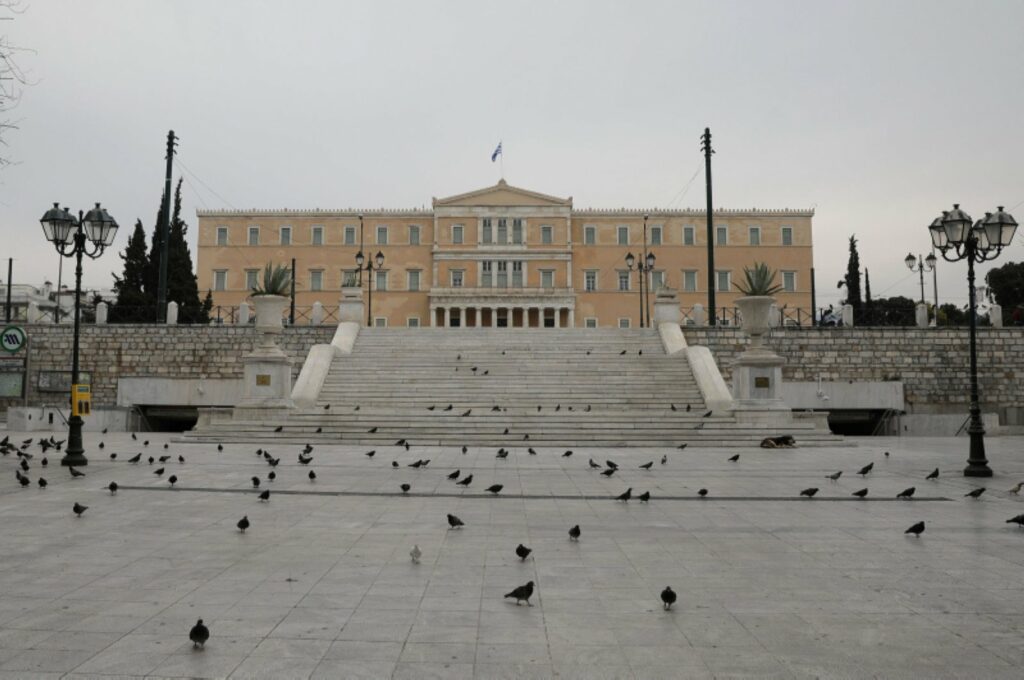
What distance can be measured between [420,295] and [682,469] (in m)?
54.5

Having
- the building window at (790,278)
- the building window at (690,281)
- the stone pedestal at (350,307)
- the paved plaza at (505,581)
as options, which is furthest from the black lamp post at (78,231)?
the building window at (790,278)

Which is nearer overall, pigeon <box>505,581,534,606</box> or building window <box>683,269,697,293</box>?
pigeon <box>505,581,534,606</box>

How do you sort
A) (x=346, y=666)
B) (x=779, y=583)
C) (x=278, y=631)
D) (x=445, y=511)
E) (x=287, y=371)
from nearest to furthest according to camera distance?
1. (x=346, y=666)
2. (x=278, y=631)
3. (x=779, y=583)
4. (x=445, y=511)
5. (x=287, y=371)

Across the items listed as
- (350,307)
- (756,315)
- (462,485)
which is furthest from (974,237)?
(350,307)

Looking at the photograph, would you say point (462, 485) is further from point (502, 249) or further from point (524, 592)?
point (502, 249)

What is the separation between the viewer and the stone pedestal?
83.7ft

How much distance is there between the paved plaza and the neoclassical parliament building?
55622mm

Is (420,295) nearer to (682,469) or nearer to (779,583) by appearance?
(682,469)

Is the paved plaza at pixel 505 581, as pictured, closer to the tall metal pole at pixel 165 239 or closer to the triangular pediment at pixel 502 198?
the tall metal pole at pixel 165 239

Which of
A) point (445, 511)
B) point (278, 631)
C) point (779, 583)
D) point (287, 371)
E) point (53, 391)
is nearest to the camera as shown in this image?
point (278, 631)

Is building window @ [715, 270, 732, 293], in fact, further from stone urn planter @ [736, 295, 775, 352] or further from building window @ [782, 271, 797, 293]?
stone urn planter @ [736, 295, 775, 352]

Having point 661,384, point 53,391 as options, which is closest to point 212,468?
point 661,384

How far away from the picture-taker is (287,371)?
18.5m

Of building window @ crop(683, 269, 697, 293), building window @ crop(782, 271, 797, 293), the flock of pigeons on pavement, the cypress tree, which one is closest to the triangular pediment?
building window @ crop(683, 269, 697, 293)
